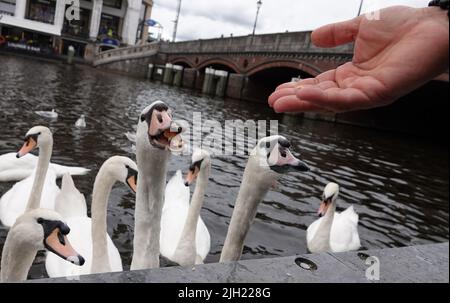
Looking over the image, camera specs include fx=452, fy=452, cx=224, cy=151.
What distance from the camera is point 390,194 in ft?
32.4

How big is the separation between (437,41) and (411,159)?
15138 mm

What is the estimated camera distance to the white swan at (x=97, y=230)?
3.76 meters

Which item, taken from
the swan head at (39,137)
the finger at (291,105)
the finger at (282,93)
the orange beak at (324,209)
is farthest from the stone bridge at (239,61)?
the finger at (291,105)

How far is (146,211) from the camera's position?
2994mm

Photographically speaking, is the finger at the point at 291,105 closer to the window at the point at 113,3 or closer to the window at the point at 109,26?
the window at the point at 113,3

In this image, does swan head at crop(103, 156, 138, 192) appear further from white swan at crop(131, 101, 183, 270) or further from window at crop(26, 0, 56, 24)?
window at crop(26, 0, 56, 24)

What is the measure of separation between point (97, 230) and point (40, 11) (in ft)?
136

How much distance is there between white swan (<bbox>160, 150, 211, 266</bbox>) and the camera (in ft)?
16.1

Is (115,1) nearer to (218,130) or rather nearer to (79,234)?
(218,130)

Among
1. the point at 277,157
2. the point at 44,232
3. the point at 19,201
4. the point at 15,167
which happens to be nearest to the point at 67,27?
the point at 15,167

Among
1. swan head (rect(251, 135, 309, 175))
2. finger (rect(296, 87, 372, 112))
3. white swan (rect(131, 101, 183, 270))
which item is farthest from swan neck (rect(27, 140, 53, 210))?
finger (rect(296, 87, 372, 112))

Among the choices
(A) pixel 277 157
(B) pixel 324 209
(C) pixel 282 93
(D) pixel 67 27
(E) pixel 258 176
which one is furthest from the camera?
(D) pixel 67 27

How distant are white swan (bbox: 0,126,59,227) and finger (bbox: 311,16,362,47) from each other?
3.85m

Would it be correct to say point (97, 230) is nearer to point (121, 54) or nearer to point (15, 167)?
point (15, 167)
